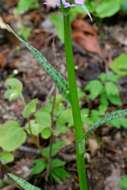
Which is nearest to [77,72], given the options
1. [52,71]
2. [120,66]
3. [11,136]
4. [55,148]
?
[120,66]

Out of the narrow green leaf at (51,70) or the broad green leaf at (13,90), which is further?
the broad green leaf at (13,90)

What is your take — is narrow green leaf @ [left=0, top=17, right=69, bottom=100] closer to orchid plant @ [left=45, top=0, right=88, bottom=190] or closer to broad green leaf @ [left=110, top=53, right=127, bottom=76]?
orchid plant @ [left=45, top=0, right=88, bottom=190]

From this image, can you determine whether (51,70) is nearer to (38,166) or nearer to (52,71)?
(52,71)

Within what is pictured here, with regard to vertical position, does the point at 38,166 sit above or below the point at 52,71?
below

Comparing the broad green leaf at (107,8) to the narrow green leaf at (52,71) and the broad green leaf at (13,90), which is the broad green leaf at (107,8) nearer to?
the broad green leaf at (13,90)

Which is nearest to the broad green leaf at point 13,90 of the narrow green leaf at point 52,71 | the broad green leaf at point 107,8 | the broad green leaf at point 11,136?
the broad green leaf at point 11,136

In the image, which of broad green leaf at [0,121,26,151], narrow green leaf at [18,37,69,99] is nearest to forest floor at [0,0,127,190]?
broad green leaf at [0,121,26,151]

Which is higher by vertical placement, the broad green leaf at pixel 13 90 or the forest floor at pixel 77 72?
the broad green leaf at pixel 13 90
